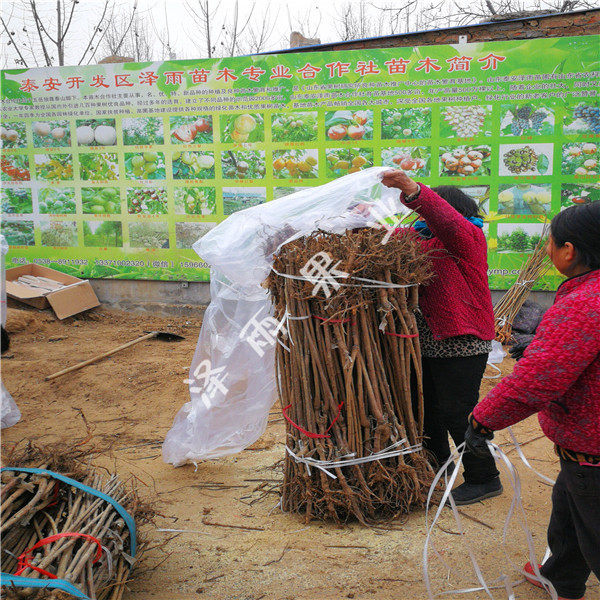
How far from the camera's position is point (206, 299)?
736 cm

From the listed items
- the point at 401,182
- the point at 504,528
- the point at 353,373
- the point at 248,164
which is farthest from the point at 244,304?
the point at 248,164

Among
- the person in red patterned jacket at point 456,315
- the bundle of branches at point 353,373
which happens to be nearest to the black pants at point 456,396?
the person in red patterned jacket at point 456,315

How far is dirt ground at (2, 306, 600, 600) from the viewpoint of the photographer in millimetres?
2293

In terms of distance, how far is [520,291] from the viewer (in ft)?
20.4

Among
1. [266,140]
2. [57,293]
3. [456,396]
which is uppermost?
[266,140]

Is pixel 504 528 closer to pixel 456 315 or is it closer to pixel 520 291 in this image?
Answer: pixel 456 315

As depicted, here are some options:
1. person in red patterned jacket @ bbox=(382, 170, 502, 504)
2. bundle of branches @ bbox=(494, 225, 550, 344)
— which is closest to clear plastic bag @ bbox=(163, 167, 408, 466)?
person in red patterned jacket @ bbox=(382, 170, 502, 504)

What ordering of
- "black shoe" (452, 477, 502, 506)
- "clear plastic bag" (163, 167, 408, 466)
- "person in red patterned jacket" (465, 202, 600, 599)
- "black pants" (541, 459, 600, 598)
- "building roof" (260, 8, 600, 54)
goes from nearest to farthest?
1. "person in red patterned jacket" (465, 202, 600, 599)
2. "black pants" (541, 459, 600, 598)
3. "clear plastic bag" (163, 167, 408, 466)
4. "black shoe" (452, 477, 502, 506)
5. "building roof" (260, 8, 600, 54)

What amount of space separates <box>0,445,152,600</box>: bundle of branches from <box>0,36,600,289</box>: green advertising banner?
4.98 m

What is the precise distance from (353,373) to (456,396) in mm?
558

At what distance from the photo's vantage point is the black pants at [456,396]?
281 centimetres

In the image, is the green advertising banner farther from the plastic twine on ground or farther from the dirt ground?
the plastic twine on ground

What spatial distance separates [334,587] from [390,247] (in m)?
1.43

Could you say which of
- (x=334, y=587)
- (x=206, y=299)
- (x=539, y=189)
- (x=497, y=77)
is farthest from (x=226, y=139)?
(x=334, y=587)
